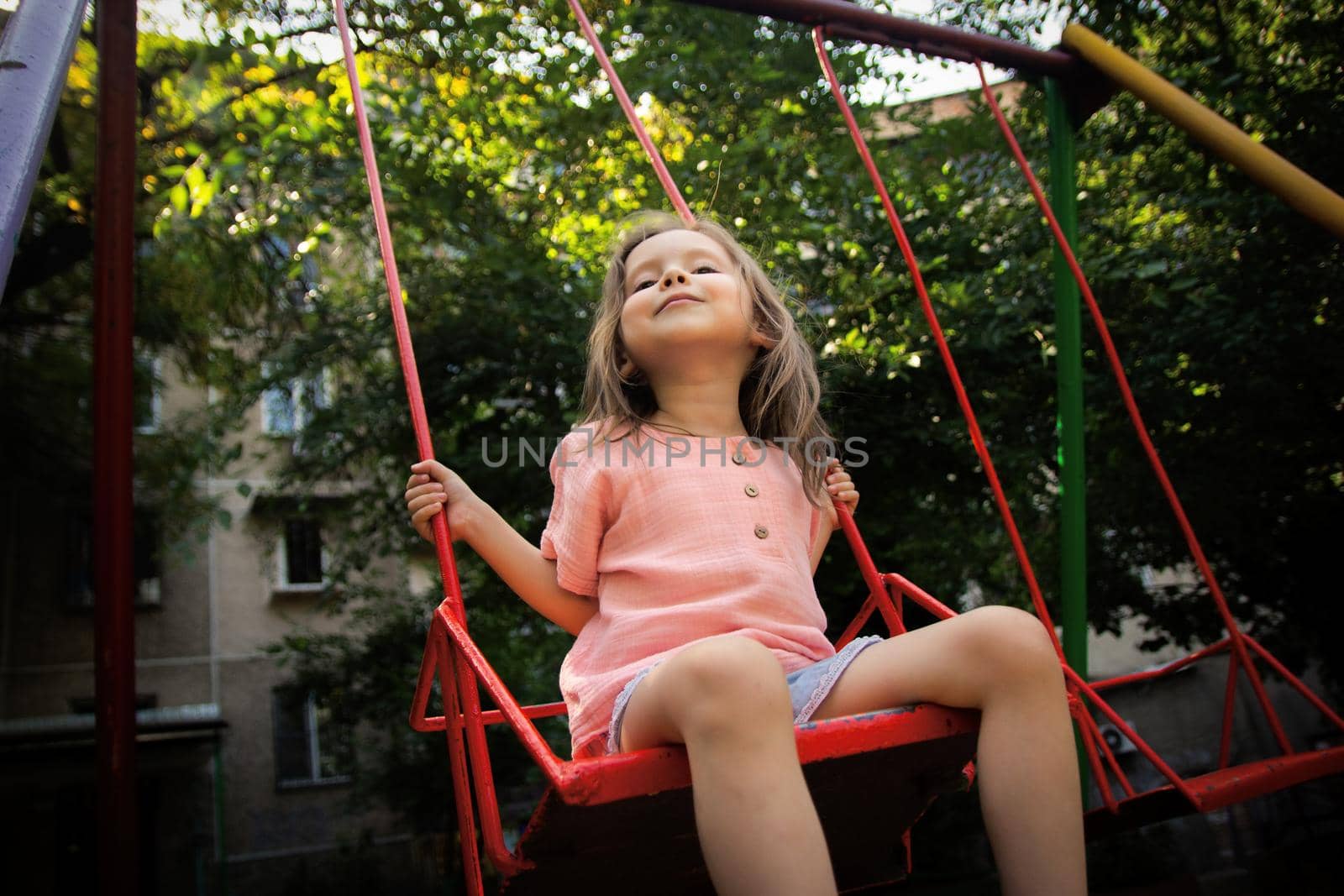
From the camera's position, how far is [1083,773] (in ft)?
8.80

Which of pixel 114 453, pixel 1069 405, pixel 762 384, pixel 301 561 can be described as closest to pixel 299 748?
pixel 301 561

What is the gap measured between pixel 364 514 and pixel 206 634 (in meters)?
7.90

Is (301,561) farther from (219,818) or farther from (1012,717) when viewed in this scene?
(1012,717)

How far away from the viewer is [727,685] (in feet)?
3.51

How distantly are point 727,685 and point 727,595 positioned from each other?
0.36 m

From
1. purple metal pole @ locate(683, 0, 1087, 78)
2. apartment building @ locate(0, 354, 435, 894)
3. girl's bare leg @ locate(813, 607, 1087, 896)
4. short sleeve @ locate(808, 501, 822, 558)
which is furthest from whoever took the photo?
apartment building @ locate(0, 354, 435, 894)

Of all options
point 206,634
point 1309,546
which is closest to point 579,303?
point 1309,546

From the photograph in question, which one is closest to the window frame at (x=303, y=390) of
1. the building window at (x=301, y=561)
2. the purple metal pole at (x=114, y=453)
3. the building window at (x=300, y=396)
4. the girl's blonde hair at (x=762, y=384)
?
the building window at (x=300, y=396)

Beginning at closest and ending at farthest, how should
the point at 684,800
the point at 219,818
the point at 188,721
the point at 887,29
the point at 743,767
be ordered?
the point at 743,767 → the point at 684,800 → the point at 887,29 → the point at 219,818 → the point at 188,721

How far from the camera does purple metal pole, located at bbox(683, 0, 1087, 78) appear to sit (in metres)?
2.29

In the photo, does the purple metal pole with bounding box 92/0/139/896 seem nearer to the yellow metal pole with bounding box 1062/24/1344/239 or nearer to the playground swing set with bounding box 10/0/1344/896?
the playground swing set with bounding box 10/0/1344/896

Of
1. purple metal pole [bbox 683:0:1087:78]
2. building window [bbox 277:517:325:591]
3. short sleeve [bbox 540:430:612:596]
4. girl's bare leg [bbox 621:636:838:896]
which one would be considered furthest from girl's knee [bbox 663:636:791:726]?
building window [bbox 277:517:325:591]

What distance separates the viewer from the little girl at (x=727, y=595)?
3.48 ft

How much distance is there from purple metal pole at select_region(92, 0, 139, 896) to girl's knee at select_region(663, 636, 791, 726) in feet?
4.50
